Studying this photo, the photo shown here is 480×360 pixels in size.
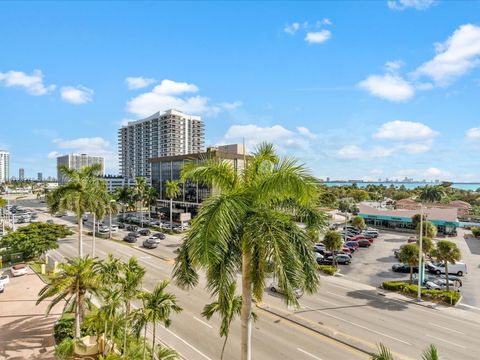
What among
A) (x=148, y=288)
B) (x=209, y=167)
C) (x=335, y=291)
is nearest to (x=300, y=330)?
(x=335, y=291)

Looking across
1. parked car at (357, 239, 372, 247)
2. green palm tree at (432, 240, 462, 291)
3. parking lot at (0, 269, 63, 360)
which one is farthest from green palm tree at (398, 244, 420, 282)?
parking lot at (0, 269, 63, 360)

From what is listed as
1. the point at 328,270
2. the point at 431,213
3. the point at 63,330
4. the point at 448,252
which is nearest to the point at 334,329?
the point at 328,270

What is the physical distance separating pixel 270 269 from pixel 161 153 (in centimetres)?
14179

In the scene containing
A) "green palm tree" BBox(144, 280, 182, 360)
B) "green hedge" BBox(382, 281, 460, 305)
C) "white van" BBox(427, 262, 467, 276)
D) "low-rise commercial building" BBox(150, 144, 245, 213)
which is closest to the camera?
"green palm tree" BBox(144, 280, 182, 360)

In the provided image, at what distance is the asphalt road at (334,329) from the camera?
1627cm

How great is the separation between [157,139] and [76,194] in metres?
125

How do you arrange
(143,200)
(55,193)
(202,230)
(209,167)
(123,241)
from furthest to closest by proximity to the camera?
1. (143,200)
2. (123,241)
3. (55,193)
4. (209,167)
5. (202,230)

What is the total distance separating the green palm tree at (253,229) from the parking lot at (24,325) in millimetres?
14284

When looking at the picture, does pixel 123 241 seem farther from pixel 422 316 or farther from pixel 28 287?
pixel 422 316

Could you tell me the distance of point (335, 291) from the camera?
2634 cm

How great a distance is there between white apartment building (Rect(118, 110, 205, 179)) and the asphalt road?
117 metres

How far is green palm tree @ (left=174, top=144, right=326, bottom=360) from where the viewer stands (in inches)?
239

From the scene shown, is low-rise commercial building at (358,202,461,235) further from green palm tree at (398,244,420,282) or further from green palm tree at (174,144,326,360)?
green palm tree at (174,144,326,360)

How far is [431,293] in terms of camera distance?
2500 centimetres
